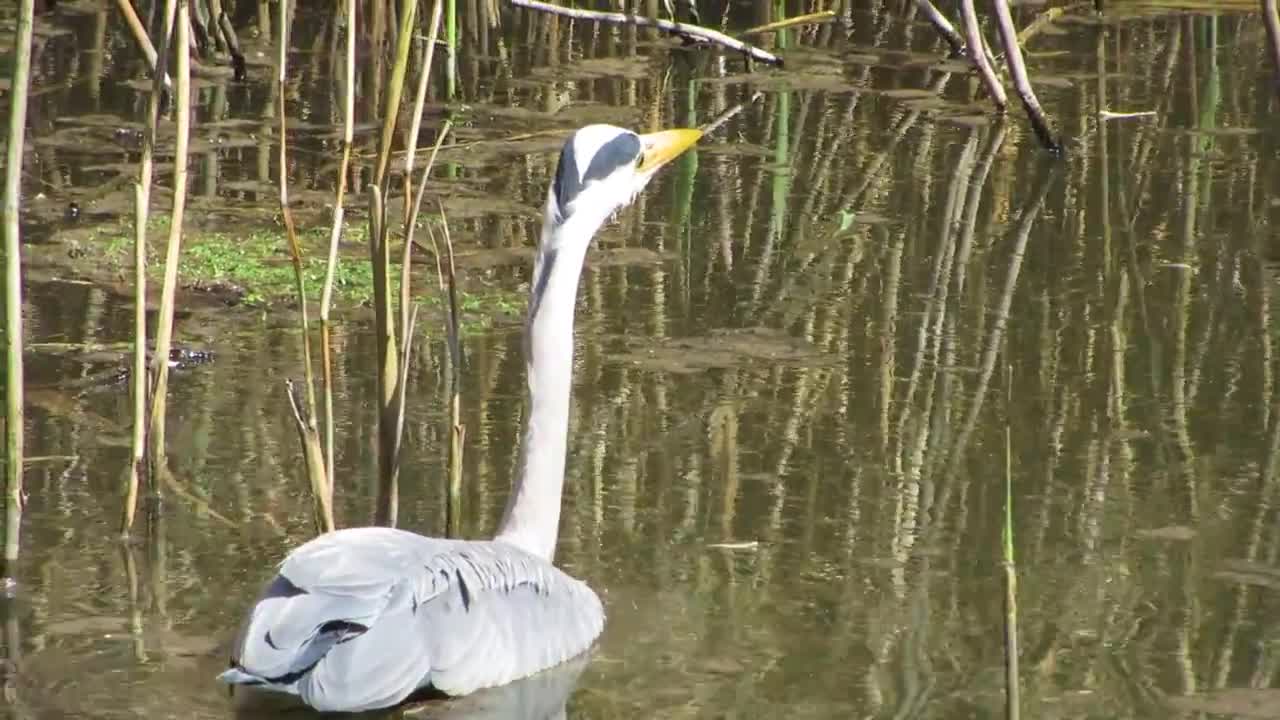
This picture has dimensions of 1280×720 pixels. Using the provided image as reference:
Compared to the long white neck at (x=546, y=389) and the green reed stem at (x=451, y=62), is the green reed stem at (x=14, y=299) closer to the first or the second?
the long white neck at (x=546, y=389)

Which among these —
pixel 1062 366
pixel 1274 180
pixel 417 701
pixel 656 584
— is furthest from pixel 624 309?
pixel 1274 180

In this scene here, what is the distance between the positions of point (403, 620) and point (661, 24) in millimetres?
5861

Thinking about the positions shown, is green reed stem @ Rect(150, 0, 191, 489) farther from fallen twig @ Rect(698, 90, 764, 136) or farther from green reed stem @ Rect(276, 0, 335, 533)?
fallen twig @ Rect(698, 90, 764, 136)

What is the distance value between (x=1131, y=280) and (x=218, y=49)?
5.01 meters

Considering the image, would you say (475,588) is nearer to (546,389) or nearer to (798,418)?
(546,389)

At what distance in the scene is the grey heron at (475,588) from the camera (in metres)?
3.87

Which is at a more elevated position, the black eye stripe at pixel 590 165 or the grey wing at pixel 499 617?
the black eye stripe at pixel 590 165

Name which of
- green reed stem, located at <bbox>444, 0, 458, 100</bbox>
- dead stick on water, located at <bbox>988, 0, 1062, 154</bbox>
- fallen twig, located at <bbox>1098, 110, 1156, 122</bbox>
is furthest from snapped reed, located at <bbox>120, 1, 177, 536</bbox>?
fallen twig, located at <bbox>1098, 110, 1156, 122</bbox>

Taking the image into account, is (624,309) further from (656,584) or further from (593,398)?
(656,584)

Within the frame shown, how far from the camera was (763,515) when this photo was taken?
5070mm

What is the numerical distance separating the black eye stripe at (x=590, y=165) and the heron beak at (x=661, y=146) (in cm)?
15

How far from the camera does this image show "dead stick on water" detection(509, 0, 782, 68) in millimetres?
9180

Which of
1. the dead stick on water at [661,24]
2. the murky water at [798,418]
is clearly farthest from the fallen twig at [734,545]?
the dead stick on water at [661,24]

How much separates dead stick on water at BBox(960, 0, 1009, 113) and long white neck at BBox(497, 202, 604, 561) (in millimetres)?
4066
